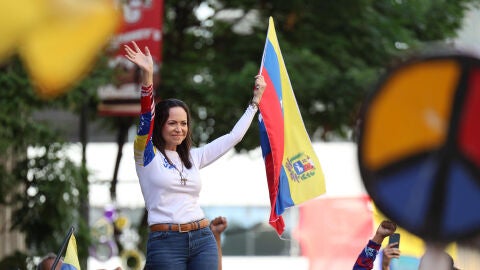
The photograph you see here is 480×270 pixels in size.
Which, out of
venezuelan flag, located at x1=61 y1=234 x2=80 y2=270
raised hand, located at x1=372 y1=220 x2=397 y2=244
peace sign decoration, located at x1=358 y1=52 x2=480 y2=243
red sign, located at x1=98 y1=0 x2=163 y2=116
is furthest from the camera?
red sign, located at x1=98 y1=0 x2=163 y2=116

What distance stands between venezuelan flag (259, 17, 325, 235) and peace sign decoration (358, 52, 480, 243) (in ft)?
13.2

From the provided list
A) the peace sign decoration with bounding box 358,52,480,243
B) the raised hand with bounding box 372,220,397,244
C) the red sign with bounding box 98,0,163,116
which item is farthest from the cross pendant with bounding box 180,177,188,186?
the red sign with bounding box 98,0,163,116

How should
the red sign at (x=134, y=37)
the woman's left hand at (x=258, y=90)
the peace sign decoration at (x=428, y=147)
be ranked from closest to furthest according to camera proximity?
the peace sign decoration at (x=428, y=147), the woman's left hand at (x=258, y=90), the red sign at (x=134, y=37)

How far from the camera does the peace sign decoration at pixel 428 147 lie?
99.4 inches

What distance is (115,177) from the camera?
2108 cm

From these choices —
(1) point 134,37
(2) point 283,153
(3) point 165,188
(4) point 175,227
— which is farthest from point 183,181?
(1) point 134,37

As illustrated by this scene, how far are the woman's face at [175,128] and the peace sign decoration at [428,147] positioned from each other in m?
3.47

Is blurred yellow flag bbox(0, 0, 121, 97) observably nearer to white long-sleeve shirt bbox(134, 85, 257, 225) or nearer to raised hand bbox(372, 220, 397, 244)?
white long-sleeve shirt bbox(134, 85, 257, 225)

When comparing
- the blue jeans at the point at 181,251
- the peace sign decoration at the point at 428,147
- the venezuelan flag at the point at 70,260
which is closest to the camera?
the peace sign decoration at the point at 428,147

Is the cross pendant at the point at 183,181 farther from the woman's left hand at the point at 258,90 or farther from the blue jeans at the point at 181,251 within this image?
the woman's left hand at the point at 258,90

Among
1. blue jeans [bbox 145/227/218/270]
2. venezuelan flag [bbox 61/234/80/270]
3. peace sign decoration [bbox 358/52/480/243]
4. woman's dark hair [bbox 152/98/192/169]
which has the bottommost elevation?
venezuelan flag [bbox 61/234/80/270]

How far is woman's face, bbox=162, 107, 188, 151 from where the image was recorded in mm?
6008

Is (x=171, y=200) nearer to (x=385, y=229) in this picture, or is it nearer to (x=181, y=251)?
(x=181, y=251)

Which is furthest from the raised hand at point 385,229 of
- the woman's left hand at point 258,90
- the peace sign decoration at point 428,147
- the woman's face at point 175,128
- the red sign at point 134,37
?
the red sign at point 134,37
